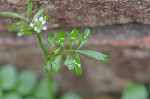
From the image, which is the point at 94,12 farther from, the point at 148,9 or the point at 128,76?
the point at 128,76

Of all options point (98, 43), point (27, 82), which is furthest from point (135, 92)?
point (27, 82)

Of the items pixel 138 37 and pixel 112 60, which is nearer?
pixel 138 37

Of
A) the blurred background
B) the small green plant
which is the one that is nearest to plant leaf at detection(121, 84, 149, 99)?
the blurred background

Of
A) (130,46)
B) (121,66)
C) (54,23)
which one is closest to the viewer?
(54,23)

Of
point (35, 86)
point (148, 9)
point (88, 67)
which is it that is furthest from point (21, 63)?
point (148, 9)

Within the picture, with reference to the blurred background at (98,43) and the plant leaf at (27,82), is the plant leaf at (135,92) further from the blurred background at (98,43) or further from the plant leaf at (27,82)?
the plant leaf at (27,82)

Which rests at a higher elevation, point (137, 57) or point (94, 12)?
point (94, 12)

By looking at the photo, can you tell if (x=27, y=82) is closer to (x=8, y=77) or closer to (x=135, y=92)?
(x=8, y=77)
